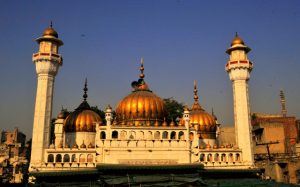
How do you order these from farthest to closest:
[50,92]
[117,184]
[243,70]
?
1. [243,70]
2. [50,92]
3. [117,184]

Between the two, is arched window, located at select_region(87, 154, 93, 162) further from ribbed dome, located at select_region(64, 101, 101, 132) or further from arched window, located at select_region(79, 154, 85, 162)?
ribbed dome, located at select_region(64, 101, 101, 132)

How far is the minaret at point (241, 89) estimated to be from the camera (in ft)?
84.6

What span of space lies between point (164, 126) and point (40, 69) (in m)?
10.7

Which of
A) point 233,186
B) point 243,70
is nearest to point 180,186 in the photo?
point 233,186

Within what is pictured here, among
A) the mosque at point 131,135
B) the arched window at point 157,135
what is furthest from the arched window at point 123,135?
the arched window at point 157,135

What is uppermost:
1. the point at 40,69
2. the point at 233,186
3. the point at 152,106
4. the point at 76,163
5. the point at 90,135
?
the point at 40,69

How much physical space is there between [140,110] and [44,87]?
758 centimetres

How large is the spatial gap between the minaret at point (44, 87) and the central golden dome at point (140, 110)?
5420 mm

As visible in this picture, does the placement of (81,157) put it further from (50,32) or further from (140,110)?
(50,32)

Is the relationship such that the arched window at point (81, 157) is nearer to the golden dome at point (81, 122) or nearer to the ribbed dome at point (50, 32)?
the golden dome at point (81, 122)

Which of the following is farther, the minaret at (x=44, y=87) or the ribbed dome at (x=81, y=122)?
the ribbed dome at (x=81, y=122)

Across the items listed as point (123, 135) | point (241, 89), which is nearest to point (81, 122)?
point (123, 135)

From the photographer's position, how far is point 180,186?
870 inches

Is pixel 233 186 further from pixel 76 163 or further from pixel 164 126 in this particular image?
pixel 76 163
